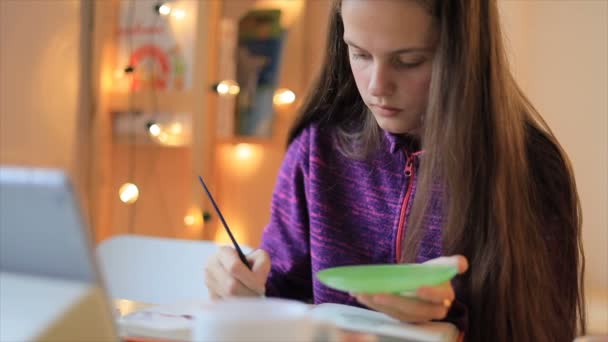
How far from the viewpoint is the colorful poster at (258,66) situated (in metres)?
2.08

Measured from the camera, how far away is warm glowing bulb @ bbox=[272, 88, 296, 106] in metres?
2.08

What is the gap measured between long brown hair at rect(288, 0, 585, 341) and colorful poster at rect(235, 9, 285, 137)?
1213mm

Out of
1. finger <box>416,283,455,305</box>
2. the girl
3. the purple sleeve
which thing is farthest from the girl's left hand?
the purple sleeve

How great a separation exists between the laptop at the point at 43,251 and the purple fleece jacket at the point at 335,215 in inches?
24.8

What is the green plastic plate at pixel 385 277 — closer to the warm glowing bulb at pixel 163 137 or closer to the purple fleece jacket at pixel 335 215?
the purple fleece jacket at pixel 335 215

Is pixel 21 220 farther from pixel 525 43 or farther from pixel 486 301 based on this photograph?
pixel 525 43

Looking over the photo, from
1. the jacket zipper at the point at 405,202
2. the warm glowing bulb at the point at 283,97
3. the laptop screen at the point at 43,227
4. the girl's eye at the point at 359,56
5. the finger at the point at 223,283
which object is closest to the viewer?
the laptop screen at the point at 43,227

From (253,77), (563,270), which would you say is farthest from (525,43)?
(563,270)

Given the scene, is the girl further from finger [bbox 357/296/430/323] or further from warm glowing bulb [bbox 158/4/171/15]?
warm glowing bulb [bbox 158/4/171/15]

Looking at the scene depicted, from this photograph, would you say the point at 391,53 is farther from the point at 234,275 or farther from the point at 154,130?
the point at 154,130

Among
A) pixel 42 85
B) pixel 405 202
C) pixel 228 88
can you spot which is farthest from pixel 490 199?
pixel 42 85

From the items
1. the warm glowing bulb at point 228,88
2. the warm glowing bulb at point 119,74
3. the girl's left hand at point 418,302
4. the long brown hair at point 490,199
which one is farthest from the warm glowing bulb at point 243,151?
the girl's left hand at point 418,302

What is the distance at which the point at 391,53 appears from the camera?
0.83 m

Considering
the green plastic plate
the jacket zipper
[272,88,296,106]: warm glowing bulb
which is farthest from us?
[272,88,296,106]: warm glowing bulb
